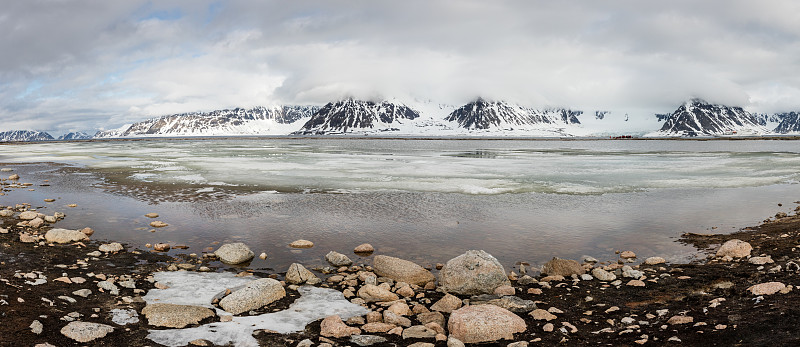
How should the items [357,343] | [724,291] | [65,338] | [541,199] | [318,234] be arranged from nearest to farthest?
1. [65,338]
2. [357,343]
3. [724,291]
4. [318,234]
5. [541,199]

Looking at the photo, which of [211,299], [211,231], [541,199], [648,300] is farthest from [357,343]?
[541,199]

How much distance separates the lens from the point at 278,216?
2344cm

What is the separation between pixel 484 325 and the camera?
32.7 ft

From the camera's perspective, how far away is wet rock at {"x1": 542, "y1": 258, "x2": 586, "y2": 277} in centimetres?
1427

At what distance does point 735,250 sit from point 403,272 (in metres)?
10.9

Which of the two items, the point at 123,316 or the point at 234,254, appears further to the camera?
the point at 234,254

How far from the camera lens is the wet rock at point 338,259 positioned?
15601 mm

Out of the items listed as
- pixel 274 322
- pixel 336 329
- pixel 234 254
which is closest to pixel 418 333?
pixel 336 329

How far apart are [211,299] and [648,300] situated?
440 inches

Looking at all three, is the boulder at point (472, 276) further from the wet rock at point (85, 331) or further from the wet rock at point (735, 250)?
the wet rock at point (85, 331)

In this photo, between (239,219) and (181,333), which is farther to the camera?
(239,219)

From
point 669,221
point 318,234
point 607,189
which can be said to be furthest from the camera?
point 607,189

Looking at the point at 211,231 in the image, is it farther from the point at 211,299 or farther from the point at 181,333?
the point at 181,333

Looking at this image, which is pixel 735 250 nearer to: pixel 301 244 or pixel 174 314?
pixel 301 244
